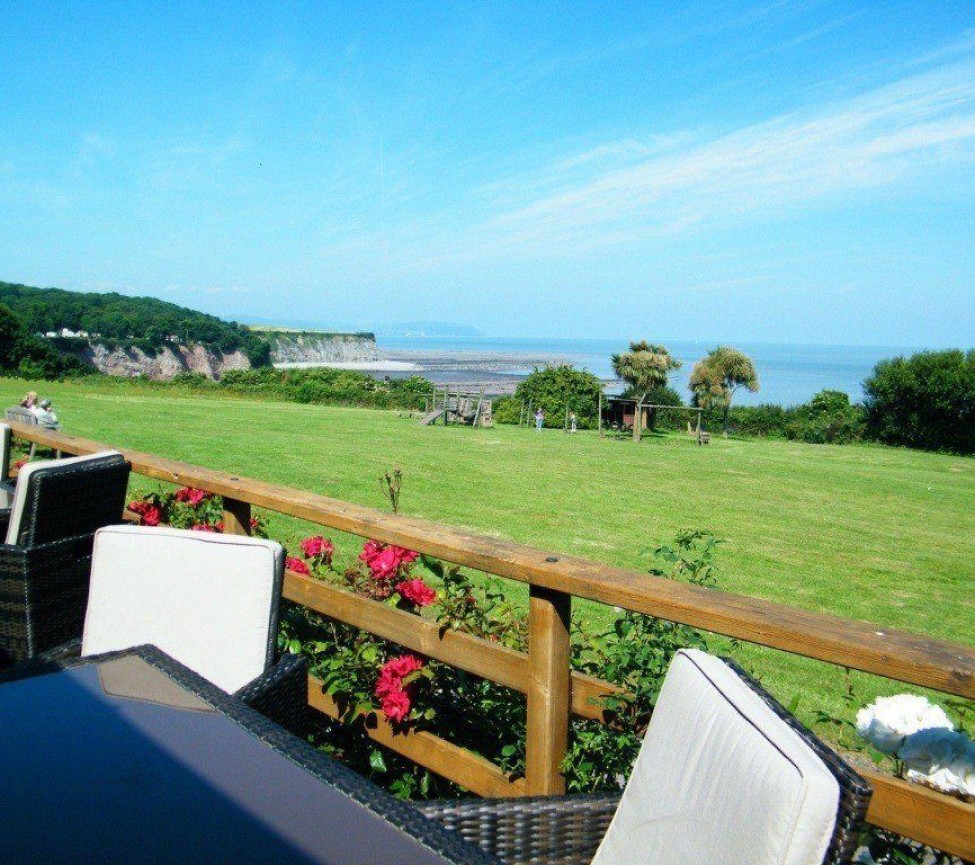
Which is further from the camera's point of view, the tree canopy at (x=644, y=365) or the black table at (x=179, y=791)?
the tree canopy at (x=644, y=365)

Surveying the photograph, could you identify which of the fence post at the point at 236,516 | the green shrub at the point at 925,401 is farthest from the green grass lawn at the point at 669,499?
the green shrub at the point at 925,401

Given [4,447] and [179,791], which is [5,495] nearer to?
[4,447]

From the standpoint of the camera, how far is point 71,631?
2.84 metres

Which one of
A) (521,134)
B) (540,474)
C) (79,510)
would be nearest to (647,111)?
(521,134)

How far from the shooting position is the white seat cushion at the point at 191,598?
201 cm

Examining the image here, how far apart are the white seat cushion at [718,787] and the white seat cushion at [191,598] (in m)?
1.06

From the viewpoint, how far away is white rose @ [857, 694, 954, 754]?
1542mm

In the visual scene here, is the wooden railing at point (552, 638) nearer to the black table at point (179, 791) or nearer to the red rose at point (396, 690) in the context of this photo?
the red rose at point (396, 690)

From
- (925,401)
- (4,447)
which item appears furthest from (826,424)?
(4,447)

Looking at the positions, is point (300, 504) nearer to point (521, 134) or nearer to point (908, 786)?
point (908, 786)

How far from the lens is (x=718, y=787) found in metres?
0.99

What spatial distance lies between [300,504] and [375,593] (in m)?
0.41

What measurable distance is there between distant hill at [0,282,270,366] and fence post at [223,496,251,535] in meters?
58.0

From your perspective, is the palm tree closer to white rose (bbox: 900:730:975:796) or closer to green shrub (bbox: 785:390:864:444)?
green shrub (bbox: 785:390:864:444)
